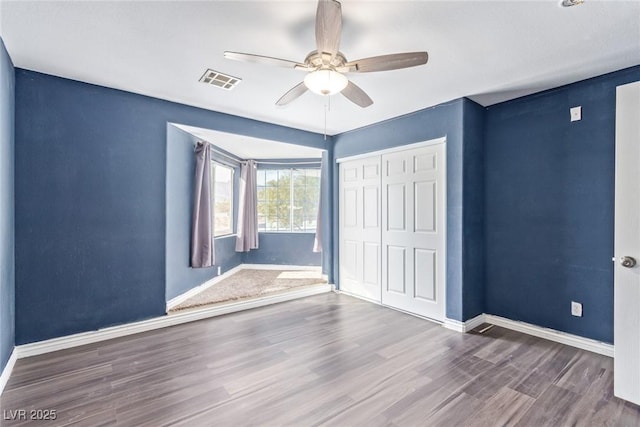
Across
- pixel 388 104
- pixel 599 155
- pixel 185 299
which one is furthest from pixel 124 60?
pixel 599 155

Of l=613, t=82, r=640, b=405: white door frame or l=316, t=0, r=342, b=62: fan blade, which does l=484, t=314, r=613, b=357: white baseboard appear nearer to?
l=613, t=82, r=640, b=405: white door frame

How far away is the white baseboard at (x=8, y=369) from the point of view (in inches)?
83.5

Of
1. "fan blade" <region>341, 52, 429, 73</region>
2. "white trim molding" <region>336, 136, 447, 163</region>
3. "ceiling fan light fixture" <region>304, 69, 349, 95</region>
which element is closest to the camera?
"fan blade" <region>341, 52, 429, 73</region>

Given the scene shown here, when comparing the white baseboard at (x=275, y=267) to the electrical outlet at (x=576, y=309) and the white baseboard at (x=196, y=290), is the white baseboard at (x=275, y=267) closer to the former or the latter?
the white baseboard at (x=196, y=290)

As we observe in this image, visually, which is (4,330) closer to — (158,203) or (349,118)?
(158,203)

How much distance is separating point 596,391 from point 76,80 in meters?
4.97

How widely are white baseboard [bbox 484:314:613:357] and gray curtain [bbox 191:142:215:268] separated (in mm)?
3773

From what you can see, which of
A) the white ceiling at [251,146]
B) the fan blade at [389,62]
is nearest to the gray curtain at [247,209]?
the white ceiling at [251,146]

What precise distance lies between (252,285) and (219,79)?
316 centimetres

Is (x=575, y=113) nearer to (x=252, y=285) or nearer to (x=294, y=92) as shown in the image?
(x=294, y=92)

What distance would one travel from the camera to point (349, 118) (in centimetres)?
391

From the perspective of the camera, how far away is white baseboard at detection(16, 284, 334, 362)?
2629mm

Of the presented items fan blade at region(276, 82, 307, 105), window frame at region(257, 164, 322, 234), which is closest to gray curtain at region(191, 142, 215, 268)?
window frame at region(257, 164, 322, 234)

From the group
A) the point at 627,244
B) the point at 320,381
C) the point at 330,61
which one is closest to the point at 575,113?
the point at 627,244
